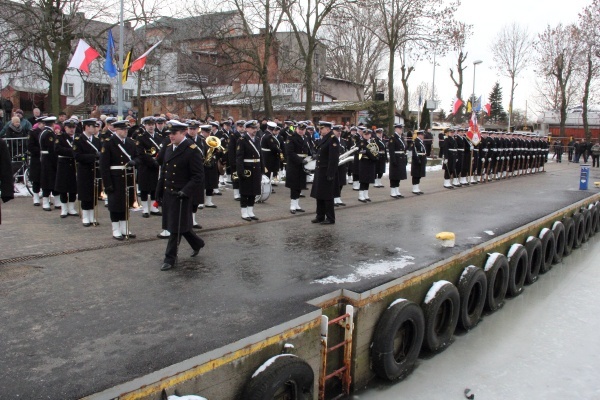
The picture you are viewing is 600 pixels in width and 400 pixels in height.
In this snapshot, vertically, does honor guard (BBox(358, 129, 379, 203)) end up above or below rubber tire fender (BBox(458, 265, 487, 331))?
above

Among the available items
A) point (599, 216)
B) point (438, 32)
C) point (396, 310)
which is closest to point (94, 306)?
point (396, 310)

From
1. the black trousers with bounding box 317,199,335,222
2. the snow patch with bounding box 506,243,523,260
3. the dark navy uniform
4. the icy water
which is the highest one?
the dark navy uniform

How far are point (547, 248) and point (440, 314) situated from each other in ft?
18.2

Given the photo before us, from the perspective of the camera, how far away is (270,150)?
43.8 ft

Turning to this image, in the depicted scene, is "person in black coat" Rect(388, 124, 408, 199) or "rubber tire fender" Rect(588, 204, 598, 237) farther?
"rubber tire fender" Rect(588, 204, 598, 237)

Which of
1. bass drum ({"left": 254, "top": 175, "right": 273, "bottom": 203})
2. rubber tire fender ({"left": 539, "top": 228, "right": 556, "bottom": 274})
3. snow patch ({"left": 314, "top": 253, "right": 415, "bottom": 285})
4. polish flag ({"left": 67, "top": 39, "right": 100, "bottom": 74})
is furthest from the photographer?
polish flag ({"left": 67, "top": 39, "right": 100, "bottom": 74})

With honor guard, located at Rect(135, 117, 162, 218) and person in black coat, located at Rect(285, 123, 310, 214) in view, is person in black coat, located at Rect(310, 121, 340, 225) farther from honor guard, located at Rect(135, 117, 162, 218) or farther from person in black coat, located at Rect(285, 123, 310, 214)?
honor guard, located at Rect(135, 117, 162, 218)

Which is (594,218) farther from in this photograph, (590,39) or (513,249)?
(590,39)

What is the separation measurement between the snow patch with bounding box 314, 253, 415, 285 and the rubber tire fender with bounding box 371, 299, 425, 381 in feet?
1.60

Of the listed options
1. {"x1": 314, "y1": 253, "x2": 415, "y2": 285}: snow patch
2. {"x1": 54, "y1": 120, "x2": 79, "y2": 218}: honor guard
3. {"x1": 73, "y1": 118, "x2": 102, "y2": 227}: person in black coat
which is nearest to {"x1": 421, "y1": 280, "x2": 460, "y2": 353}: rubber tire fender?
{"x1": 314, "y1": 253, "x2": 415, "y2": 285}: snow patch

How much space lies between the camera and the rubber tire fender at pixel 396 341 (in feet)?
18.4

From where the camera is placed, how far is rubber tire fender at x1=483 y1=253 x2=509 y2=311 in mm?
8180

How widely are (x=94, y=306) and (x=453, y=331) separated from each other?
4720mm

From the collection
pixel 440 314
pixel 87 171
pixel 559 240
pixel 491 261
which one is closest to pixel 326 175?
pixel 491 261
